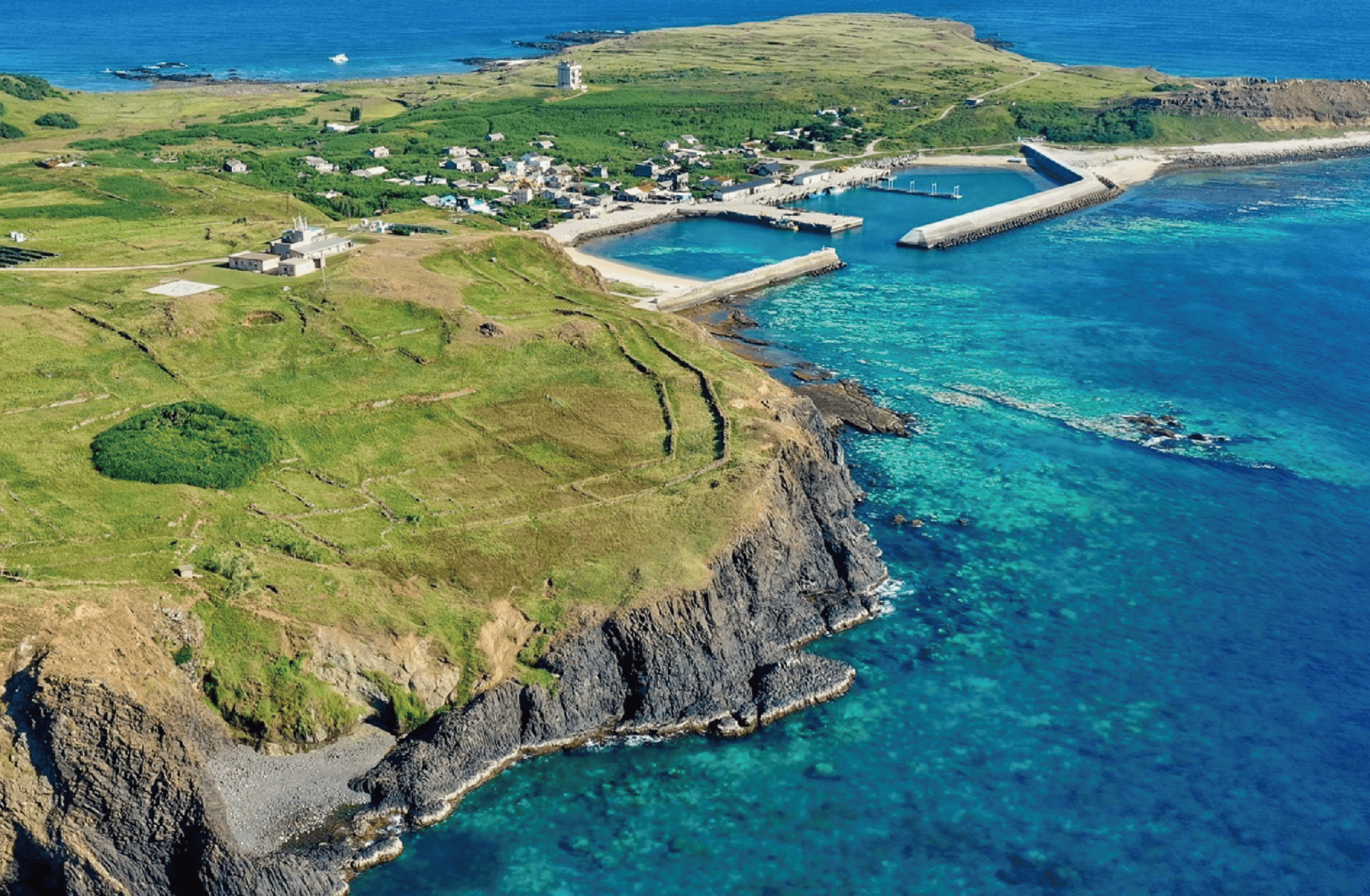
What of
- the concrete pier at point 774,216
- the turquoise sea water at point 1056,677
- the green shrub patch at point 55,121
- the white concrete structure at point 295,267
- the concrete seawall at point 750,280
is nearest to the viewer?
the turquoise sea water at point 1056,677

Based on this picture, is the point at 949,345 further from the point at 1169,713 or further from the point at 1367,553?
the point at 1169,713

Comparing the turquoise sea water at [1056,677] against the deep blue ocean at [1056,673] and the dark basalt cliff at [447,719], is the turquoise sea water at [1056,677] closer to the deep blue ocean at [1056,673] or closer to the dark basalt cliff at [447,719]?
the deep blue ocean at [1056,673]

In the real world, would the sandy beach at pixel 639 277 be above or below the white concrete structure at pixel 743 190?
below

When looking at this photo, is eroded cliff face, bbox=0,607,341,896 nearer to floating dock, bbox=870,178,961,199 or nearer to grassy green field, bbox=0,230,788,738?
grassy green field, bbox=0,230,788,738

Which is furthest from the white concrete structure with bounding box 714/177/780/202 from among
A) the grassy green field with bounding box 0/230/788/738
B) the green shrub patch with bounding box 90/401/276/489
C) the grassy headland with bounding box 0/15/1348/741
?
the green shrub patch with bounding box 90/401/276/489

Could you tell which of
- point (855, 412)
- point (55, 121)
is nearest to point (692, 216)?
point (855, 412)

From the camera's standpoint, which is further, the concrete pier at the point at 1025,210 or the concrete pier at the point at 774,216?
the concrete pier at the point at 774,216

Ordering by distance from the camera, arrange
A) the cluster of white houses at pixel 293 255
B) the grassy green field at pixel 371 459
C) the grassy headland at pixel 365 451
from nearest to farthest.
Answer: the grassy headland at pixel 365 451
the grassy green field at pixel 371 459
the cluster of white houses at pixel 293 255

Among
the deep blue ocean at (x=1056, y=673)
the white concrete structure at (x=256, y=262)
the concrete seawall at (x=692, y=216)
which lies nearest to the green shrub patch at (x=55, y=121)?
the concrete seawall at (x=692, y=216)
